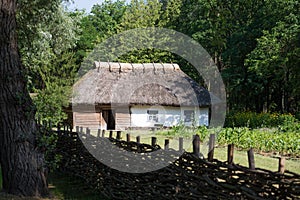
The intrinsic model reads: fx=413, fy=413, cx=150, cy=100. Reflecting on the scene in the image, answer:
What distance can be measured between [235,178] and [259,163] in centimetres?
680

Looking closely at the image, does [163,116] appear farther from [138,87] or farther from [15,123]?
[15,123]

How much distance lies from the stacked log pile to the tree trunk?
1.21m

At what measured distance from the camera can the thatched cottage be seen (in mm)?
26250

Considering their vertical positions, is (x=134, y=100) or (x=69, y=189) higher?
(x=134, y=100)

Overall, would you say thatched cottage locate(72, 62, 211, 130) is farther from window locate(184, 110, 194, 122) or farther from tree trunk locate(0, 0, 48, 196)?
tree trunk locate(0, 0, 48, 196)

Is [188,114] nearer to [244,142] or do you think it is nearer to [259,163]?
[244,142]

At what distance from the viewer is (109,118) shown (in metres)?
27.5

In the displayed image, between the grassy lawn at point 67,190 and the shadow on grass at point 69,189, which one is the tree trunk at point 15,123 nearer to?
the grassy lawn at point 67,190

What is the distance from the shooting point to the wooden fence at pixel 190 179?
4082 mm

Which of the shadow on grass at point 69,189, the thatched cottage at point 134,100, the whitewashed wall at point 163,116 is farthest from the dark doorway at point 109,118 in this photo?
the shadow on grass at point 69,189

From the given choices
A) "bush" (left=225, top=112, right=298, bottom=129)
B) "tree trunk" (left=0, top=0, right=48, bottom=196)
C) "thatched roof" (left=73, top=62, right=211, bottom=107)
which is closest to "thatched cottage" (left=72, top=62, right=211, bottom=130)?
"thatched roof" (left=73, top=62, right=211, bottom=107)

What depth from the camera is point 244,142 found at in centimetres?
1423

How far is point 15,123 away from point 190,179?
3.35 meters

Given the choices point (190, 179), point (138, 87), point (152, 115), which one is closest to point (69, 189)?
point (190, 179)
